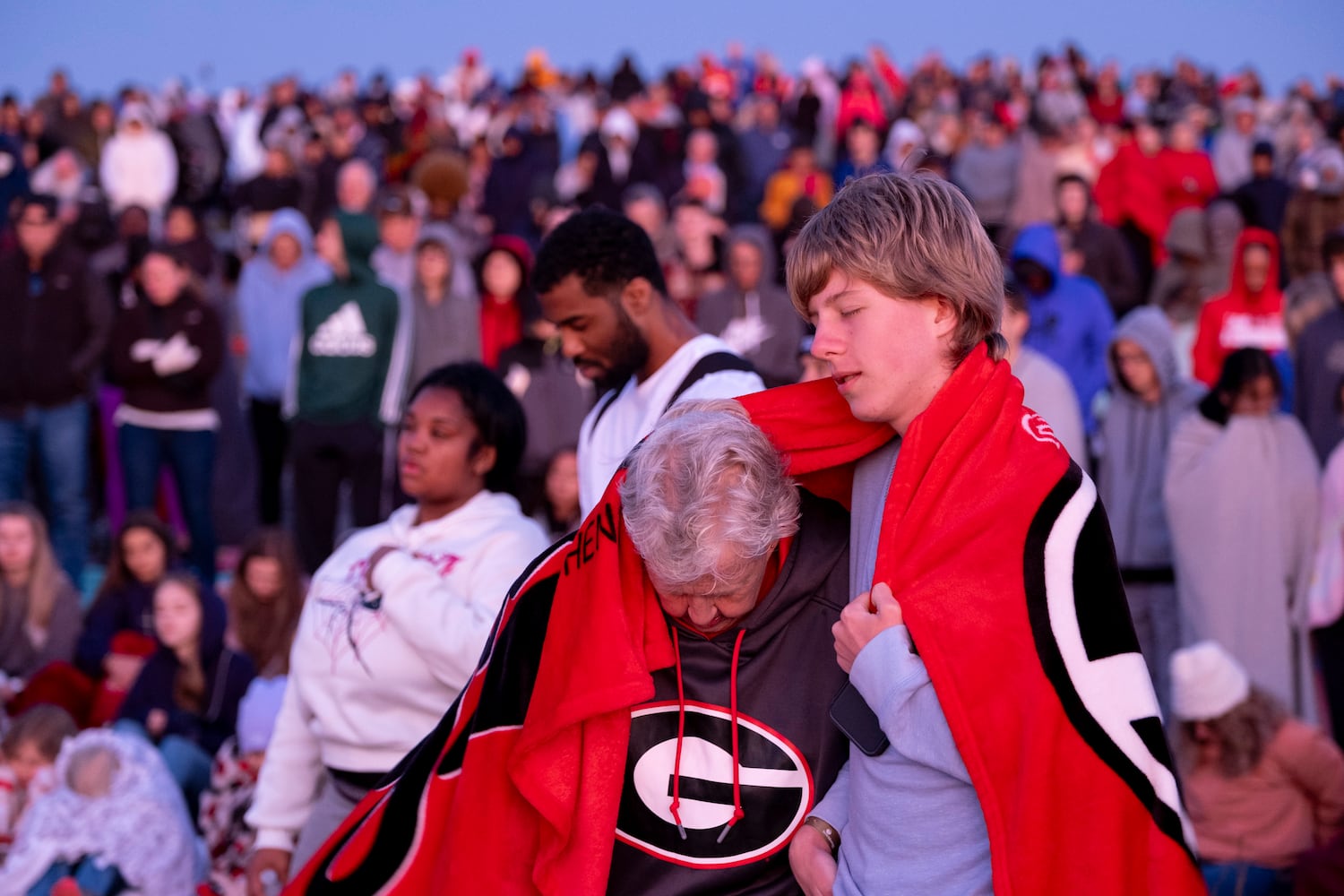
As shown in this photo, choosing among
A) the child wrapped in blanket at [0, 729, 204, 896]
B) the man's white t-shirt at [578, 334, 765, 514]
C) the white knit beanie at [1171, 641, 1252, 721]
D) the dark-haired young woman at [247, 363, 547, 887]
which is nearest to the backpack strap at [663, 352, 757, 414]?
the man's white t-shirt at [578, 334, 765, 514]

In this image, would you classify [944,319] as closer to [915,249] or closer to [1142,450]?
[915,249]

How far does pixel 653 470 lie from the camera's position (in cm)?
245

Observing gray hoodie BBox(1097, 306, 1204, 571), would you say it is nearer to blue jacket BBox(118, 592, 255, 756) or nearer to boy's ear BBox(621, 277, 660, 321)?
boy's ear BBox(621, 277, 660, 321)


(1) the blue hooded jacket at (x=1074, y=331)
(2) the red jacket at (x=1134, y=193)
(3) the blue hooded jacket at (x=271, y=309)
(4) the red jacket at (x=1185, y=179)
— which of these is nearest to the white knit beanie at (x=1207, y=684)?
(1) the blue hooded jacket at (x=1074, y=331)

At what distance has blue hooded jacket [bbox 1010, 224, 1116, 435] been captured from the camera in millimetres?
7805

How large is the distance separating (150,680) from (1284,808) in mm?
4133

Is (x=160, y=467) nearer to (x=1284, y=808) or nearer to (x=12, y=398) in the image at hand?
(x=12, y=398)

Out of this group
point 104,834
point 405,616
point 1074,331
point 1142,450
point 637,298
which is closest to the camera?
point 405,616

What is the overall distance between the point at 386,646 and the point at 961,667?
1710 millimetres

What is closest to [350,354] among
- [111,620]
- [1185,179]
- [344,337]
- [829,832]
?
[344,337]

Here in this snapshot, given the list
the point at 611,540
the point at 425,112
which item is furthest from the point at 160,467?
the point at 425,112

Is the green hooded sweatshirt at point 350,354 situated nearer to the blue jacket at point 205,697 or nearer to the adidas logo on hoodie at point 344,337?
the adidas logo on hoodie at point 344,337

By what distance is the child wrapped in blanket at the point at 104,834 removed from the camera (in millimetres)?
4984

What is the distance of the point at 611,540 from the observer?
2566mm
